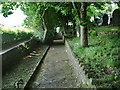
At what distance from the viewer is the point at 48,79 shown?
6.41 metres

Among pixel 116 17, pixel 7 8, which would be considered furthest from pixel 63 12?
pixel 7 8

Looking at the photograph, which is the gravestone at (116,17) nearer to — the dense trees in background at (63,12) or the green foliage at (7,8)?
the dense trees in background at (63,12)

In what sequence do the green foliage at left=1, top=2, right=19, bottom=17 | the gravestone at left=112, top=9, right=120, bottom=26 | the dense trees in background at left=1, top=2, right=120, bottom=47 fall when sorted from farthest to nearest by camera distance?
1. the gravestone at left=112, top=9, right=120, bottom=26
2. the dense trees in background at left=1, top=2, right=120, bottom=47
3. the green foliage at left=1, top=2, right=19, bottom=17

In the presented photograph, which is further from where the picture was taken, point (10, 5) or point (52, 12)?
point (52, 12)

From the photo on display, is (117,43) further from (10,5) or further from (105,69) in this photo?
(10,5)

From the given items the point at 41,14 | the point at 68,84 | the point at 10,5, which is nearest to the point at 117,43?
the point at 68,84

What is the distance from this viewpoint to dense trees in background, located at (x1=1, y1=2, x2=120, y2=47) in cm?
939

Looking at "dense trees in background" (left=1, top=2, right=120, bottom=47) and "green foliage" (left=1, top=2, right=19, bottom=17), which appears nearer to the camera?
"green foliage" (left=1, top=2, right=19, bottom=17)

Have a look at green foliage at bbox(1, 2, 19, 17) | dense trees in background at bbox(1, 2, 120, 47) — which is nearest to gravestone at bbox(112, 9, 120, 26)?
dense trees in background at bbox(1, 2, 120, 47)

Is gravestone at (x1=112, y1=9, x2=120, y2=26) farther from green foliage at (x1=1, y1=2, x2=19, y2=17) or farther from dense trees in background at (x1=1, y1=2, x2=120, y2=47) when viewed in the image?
green foliage at (x1=1, y1=2, x2=19, y2=17)

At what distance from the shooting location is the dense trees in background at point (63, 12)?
9.39m

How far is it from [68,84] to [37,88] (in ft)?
3.90

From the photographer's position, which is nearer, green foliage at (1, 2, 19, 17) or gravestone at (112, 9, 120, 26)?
green foliage at (1, 2, 19, 17)

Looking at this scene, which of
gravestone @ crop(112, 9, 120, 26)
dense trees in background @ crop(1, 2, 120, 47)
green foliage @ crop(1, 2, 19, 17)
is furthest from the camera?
gravestone @ crop(112, 9, 120, 26)
